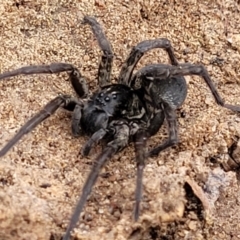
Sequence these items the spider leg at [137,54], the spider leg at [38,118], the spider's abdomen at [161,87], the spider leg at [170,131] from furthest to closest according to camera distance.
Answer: the spider leg at [137,54]
the spider's abdomen at [161,87]
the spider leg at [170,131]
the spider leg at [38,118]

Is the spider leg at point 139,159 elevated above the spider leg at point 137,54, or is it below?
below

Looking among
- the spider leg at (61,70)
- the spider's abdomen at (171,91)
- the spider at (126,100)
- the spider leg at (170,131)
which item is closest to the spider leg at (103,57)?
the spider at (126,100)

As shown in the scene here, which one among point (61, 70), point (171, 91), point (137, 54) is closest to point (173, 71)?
point (171, 91)

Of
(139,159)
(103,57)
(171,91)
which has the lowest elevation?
(139,159)

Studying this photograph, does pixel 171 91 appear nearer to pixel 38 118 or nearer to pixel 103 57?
pixel 103 57

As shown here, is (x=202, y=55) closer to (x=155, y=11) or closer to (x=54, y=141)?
(x=155, y=11)

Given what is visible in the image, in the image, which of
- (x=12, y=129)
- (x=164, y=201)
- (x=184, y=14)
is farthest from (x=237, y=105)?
(x=12, y=129)

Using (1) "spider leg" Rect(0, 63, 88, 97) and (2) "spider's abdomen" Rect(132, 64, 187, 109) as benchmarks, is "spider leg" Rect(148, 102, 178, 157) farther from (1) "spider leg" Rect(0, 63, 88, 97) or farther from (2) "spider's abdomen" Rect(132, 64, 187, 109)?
(1) "spider leg" Rect(0, 63, 88, 97)

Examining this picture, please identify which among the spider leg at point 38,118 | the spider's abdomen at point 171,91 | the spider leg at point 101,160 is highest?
the spider leg at point 38,118

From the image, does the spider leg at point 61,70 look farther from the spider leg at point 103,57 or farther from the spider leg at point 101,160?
the spider leg at point 101,160
